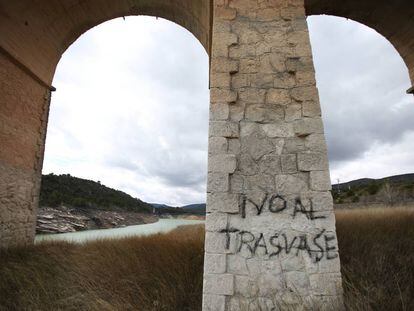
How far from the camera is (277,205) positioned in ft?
11.1

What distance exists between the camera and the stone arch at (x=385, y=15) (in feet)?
23.0

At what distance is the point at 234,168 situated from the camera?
348 cm

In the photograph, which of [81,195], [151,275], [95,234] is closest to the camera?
[151,275]

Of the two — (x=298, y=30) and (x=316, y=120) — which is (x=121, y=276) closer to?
(x=316, y=120)

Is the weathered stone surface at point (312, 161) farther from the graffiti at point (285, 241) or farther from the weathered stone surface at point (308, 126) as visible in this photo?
the graffiti at point (285, 241)

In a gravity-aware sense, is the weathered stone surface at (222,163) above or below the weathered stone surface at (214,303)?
above

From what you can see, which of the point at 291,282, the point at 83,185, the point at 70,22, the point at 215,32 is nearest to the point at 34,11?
the point at 70,22

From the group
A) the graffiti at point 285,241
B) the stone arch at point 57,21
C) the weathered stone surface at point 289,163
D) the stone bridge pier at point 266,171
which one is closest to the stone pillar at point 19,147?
the stone arch at point 57,21

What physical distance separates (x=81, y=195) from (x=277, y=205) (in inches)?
1160

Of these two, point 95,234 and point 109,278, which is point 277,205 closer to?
point 109,278

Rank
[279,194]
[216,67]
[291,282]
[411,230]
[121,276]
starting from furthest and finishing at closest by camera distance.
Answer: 1. [411,230]
2. [121,276]
3. [216,67]
4. [279,194]
5. [291,282]

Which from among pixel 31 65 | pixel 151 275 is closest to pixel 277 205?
pixel 151 275

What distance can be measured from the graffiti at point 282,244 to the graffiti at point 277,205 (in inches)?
9.3

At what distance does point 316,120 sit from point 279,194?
106cm
